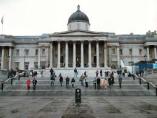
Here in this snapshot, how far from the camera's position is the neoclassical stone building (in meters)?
63.6

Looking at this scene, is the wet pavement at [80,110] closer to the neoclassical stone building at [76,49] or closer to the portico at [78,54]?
the portico at [78,54]

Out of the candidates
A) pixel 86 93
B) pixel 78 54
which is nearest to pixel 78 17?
pixel 78 54

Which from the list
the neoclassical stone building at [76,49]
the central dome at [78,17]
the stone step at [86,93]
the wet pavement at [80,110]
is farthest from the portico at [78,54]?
the wet pavement at [80,110]

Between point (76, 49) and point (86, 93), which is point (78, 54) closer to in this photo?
point (76, 49)

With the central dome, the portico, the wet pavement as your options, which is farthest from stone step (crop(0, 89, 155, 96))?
the central dome

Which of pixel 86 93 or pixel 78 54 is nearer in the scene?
pixel 86 93

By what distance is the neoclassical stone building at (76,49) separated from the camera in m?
63.6

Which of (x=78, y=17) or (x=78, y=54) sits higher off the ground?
(x=78, y=17)

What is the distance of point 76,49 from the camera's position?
67000mm

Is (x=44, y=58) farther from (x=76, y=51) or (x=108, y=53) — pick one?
(x=108, y=53)

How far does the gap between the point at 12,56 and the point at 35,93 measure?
47.7 meters

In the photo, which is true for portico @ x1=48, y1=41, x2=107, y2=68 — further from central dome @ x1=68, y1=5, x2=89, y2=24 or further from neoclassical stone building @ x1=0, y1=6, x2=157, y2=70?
central dome @ x1=68, y1=5, x2=89, y2=24

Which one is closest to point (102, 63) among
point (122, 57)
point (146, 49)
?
point (122, 57)

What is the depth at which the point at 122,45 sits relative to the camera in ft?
240
